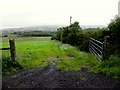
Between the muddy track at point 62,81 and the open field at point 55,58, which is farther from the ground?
the open field at point 55,58

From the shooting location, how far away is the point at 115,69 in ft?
16.0

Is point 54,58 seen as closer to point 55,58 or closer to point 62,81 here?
point 55,58

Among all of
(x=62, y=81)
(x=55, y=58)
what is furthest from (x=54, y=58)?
(x=62, y=81)

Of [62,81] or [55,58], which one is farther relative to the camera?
[55,58]

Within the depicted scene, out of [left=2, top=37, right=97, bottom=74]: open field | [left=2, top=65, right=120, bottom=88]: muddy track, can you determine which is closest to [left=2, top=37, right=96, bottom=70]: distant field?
[left=2, top=37, right=97, bottom=74]: open field

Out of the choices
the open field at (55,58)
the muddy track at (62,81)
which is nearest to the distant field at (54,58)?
the open field at (55,58)

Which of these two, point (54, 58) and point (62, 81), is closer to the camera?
point (62, 81)

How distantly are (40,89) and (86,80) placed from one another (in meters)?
1.59

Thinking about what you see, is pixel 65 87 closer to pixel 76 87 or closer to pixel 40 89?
pixel 76 87

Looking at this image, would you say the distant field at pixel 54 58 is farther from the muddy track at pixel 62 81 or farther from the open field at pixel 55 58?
the muddy track at pixel 62 81

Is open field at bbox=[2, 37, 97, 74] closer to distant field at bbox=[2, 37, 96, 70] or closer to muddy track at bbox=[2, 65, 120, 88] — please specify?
distant field at bbox=[2, 37, 96, 70]

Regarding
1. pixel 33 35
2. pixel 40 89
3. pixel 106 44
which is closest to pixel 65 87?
pixel 40 89

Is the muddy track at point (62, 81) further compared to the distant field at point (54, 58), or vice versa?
the distant field at point (54, 58)

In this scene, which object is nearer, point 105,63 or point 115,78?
point 115,78
